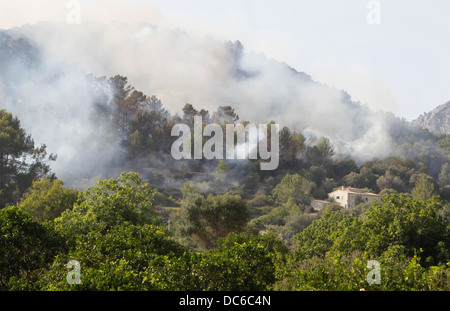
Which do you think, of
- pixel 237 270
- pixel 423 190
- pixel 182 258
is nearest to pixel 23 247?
pixel 182 258

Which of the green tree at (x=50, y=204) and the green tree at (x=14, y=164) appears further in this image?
the green tree at (x=14, y=164)

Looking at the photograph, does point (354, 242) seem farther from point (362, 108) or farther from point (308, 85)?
point (308, 85)

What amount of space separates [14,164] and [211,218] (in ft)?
91.6

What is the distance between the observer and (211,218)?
34.2 meters

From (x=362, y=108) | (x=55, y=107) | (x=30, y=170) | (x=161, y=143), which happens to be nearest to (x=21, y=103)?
(x=55, y=107)

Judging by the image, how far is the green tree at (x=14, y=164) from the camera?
4638cm

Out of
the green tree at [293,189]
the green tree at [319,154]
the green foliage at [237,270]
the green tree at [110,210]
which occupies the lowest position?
the green foliage at [237,270]

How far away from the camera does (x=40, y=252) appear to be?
1341 centimetres
